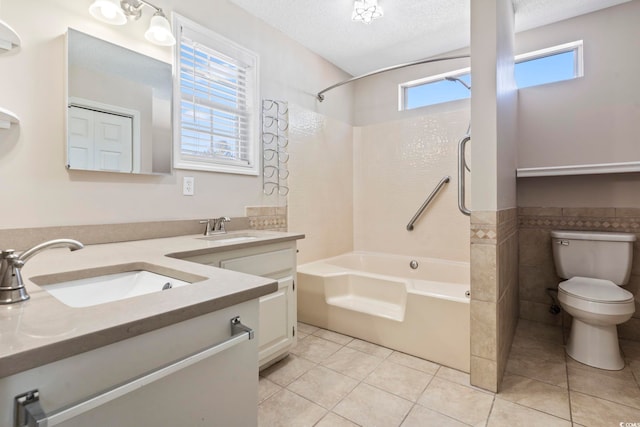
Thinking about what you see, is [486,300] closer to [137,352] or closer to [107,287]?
[137,352]

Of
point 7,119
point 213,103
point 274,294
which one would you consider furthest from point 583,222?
point 7,119

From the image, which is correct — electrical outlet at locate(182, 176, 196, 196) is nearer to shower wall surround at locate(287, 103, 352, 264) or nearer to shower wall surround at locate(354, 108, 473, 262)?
shower wall surround at locate(287, 103, 352, 264)

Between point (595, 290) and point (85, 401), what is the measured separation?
2.68 m

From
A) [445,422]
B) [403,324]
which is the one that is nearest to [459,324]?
[403,324]

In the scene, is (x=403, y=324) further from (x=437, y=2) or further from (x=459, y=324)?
(x=437, y=2)

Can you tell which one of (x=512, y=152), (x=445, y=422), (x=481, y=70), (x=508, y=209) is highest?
(x=481, y=70)

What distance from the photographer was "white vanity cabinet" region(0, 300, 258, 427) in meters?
0.54

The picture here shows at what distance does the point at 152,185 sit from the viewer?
1.84 m

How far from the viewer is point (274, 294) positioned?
6.10 feet

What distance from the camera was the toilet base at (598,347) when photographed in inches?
76.2

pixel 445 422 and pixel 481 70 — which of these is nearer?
pixel 445 422

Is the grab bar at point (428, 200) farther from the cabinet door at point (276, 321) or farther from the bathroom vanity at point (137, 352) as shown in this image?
the bathroom vanity at point (137, 352)

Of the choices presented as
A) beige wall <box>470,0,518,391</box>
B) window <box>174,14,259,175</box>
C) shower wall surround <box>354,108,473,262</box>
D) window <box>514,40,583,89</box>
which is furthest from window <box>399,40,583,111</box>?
window <box>174,14,259,175</box>

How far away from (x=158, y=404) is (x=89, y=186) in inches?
53.1
